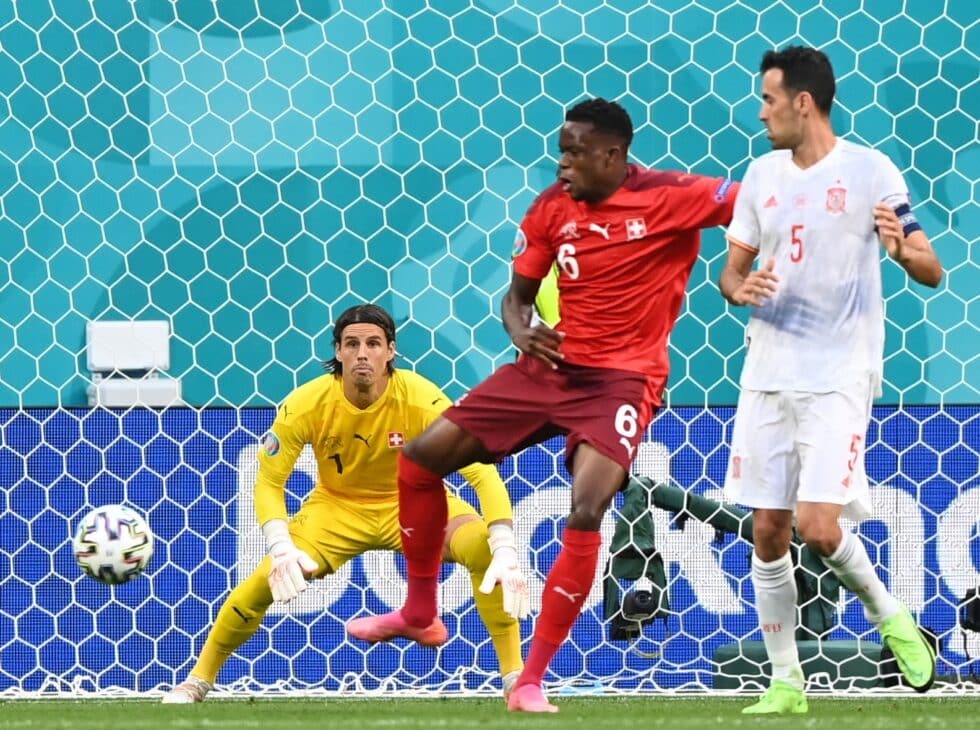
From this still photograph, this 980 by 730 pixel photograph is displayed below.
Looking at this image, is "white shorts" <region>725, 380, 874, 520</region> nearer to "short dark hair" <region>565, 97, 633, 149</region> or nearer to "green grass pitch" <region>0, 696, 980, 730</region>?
"green grass pitch" <region>0, 696, 980, 730</region>

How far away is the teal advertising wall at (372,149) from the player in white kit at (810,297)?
315 cm

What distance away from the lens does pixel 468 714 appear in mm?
4762

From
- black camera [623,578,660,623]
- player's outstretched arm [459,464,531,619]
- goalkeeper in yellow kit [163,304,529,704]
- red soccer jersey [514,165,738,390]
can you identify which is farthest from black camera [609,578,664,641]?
red soccer jersey [514,165,738,390]

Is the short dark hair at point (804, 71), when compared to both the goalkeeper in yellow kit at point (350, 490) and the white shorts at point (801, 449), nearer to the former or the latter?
the white shorts at point (801, 449)

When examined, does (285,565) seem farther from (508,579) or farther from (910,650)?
(910,650)

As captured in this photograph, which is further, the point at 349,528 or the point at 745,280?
the point at 349,528

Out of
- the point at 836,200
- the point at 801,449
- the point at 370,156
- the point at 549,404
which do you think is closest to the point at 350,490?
the point at 549,404

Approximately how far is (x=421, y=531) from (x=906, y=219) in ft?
5.19

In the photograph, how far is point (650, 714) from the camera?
4898mm

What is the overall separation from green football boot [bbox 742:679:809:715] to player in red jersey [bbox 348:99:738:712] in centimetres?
55

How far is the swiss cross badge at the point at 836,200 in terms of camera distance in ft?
15.1

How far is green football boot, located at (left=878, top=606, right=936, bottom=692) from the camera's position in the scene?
4.78 metres

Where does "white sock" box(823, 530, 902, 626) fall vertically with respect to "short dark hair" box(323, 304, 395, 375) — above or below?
below

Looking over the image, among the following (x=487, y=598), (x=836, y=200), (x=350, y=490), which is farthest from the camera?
(x=350, y=490)
